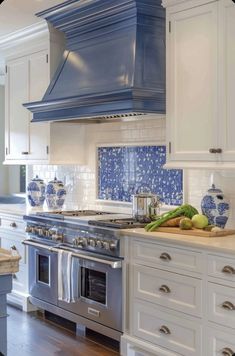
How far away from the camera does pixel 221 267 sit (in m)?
3.04

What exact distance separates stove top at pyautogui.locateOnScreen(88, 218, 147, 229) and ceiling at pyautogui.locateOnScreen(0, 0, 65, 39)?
181 centimetres

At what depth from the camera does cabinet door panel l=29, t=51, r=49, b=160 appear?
5257mm

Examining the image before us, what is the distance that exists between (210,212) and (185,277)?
60 centimetres

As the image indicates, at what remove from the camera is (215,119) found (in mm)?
3449

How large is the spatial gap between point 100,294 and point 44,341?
58 centimetres

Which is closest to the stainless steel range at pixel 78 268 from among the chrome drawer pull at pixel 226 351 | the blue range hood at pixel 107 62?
the blue range hood at pixel 107 62

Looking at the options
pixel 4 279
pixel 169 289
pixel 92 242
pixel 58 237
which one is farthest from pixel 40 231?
pixel 4 279

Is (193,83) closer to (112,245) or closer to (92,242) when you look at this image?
(112,245)

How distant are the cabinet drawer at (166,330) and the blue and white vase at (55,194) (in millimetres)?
1892

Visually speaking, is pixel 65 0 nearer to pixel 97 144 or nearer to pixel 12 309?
pixel 97 144

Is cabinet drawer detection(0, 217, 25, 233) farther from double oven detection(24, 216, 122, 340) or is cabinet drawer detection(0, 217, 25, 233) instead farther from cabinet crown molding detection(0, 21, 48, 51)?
cabinet crown molding detection(0, 21, 48, 51)

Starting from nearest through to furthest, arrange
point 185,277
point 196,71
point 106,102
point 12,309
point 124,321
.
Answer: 1. point 185,277
2. point 196,71
3. point 124,321
4. point 106,102
5. point 12,309

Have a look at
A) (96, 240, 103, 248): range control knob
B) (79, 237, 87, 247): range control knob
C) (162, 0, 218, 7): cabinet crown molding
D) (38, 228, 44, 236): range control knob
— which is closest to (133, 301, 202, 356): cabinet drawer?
(96, 240, 103, 248): range control knob

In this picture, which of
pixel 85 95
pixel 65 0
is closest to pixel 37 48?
pixel 65 0
